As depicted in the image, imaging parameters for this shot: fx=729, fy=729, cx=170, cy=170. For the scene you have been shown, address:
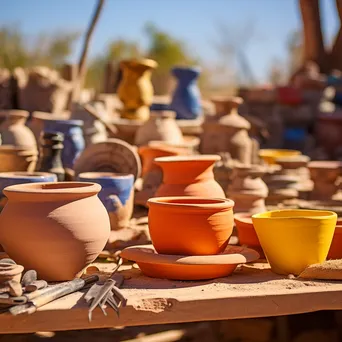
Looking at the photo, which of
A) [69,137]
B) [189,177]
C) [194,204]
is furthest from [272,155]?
[194,204]

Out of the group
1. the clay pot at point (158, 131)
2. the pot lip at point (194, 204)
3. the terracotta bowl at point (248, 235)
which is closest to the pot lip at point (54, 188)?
the pot lip at point (194, 204)

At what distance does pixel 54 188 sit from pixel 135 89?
445cm

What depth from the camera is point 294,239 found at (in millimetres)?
3602

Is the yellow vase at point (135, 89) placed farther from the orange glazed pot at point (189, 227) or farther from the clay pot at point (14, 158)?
the orange glazed pot at point (189, 227)

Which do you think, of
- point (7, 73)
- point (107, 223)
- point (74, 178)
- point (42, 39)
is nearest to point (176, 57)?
point (42, 39)

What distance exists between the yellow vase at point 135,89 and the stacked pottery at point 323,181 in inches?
104

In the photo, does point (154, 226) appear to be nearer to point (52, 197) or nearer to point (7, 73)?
point (52, 197)

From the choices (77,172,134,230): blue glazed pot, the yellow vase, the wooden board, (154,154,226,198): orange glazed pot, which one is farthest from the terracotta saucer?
the yellow vase

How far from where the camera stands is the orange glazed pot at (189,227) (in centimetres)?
356

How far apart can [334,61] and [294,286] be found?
10418 mm

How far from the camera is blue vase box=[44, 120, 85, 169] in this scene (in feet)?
19.1

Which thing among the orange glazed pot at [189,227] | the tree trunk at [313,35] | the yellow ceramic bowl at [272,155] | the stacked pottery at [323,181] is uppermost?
the tree trunk at [313,35]

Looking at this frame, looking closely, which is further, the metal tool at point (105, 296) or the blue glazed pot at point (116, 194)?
the blue glazed pot at point (116, 194)

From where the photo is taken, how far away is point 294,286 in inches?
137
